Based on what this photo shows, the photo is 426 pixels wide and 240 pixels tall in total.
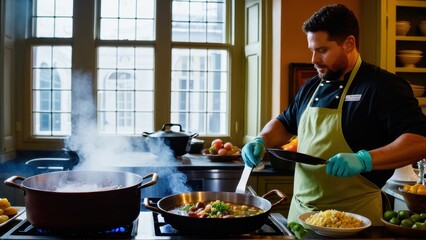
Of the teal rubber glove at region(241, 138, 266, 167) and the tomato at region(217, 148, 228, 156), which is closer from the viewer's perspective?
the teal rubber glove at region(241, 138, 266, 167)

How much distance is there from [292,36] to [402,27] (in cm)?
98

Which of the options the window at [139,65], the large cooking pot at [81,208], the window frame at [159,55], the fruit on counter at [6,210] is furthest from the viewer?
the window at [139,65]

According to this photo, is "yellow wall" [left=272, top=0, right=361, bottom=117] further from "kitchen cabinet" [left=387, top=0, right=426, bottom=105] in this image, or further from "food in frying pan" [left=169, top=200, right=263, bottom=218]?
"food in frying pan" [left=169, top=200, right=263, bottom=218]

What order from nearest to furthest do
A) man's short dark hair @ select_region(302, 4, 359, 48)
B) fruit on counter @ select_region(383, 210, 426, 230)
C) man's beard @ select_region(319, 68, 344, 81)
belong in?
fruit on counter @ select_region(383, 210, 426, 230), man's short dark hair @ select_region(302, 4, 359, 48), man's beard @ select_region(319, 68, 344, 81)

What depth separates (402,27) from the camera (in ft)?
13.1

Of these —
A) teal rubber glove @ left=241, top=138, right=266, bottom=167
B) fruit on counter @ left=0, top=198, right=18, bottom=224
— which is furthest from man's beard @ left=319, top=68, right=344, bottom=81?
fruit on counter @ left=0, top=198, right=18, bottom=224

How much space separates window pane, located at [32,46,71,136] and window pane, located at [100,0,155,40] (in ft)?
1.87

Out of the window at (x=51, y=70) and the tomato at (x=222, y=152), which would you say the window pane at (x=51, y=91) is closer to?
the window at (x=51, y=70)

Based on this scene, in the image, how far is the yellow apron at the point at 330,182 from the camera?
202 centimetres

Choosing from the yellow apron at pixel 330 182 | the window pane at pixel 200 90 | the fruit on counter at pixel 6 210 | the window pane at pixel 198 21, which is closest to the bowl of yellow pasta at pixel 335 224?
the yellow apron at pixel 330 182

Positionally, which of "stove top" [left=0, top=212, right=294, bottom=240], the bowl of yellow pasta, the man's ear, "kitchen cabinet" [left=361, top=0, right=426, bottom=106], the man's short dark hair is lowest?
"stove top" [left=0, top=212, right=294, bottom=240]

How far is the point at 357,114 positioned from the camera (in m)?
1.98

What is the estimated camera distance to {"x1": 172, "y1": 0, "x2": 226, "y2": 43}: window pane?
15.5 ft

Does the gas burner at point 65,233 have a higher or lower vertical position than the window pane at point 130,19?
lower
